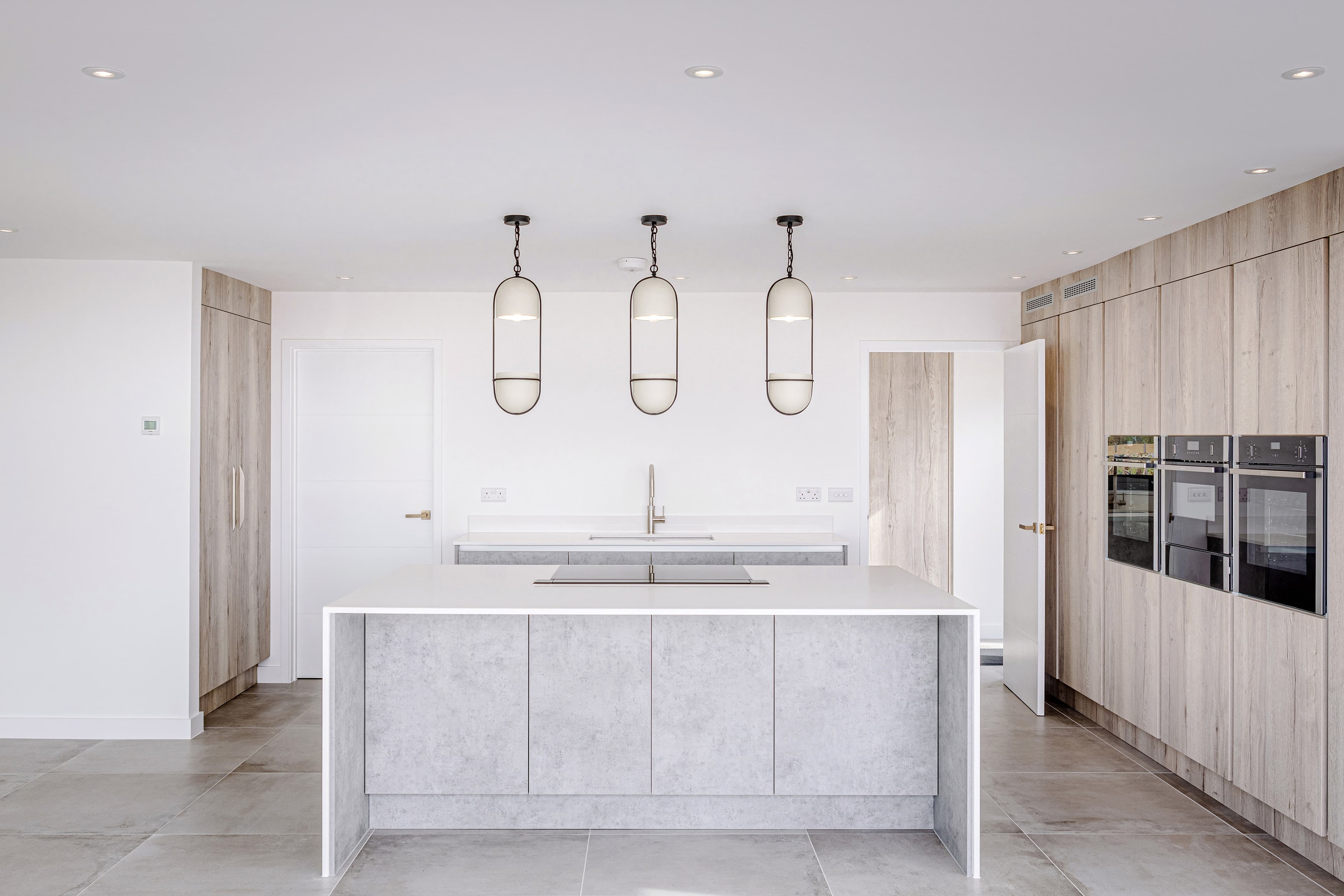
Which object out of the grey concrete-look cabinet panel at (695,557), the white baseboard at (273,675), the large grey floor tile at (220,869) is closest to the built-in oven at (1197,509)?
the grey concrete-look cabinet panel at (695,557)

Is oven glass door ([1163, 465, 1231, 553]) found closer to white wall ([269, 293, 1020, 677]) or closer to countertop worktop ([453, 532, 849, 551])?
countertop worktop ([453, 532, 849, 551])

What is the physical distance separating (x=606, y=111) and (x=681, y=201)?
98 cm

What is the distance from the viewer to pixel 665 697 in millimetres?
3361

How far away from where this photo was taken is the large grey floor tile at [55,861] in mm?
2967

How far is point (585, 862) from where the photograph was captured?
3.15m

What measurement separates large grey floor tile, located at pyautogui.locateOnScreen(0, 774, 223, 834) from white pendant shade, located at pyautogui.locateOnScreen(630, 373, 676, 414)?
240 centimetres

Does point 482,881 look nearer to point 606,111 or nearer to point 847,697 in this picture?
point 847,697

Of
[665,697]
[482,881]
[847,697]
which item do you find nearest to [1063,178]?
[847,697]

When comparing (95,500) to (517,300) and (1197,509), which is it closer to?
(517,300)

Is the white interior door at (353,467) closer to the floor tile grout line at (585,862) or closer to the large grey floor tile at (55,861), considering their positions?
the large grey floor tile at (55,861)

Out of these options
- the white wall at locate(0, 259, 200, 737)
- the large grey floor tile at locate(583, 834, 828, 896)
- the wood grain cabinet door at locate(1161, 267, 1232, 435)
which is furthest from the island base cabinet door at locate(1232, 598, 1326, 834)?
the white wall at locate(0, 259, 200, 737)

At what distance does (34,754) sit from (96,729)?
28 centimetres

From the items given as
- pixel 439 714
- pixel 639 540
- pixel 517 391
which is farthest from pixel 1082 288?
pixel 439 714

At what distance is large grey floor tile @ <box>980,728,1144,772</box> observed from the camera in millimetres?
4121
